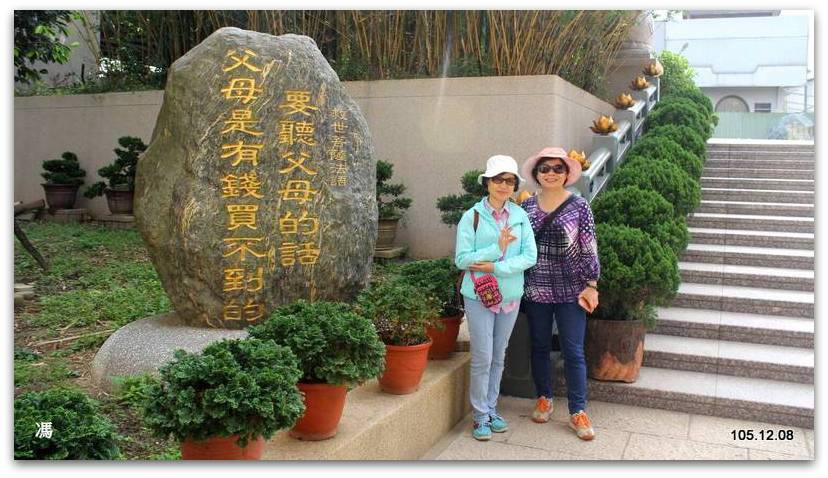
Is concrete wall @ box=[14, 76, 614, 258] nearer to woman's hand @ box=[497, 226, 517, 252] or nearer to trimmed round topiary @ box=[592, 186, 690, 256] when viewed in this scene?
trimmed round topiary @ box=[592, 186, 690, 256]

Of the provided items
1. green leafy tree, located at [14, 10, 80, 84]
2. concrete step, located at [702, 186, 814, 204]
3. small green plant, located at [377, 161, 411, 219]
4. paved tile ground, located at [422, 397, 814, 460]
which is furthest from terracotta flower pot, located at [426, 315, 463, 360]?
concrete step, located at [702, 186, 814, 204]

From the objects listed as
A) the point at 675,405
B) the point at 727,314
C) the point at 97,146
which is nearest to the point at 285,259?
the point at 675,405

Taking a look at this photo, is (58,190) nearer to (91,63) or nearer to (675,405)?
(91,63)

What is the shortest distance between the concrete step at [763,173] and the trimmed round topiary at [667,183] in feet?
6.43

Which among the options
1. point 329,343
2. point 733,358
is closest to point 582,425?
point 733,358

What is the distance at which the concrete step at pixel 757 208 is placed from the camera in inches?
231

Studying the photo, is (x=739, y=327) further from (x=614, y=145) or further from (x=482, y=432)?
(x=614, y=145)

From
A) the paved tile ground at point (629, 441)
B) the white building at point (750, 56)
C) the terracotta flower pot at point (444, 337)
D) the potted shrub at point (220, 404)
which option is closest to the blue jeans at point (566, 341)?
the paved tile ground at point (629, 441)

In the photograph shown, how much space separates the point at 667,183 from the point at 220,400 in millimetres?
3983

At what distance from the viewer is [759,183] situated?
21.5 ft

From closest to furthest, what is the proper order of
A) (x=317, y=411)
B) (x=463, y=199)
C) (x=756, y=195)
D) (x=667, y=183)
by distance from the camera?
(x=317, y=411), (x=667, y=183), (x=463, y=199), (x=756, y=195)

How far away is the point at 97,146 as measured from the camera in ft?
28.3

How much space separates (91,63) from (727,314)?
8.31 metres

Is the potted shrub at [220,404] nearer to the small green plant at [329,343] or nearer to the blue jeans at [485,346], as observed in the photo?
the small green plant at [329,343]
